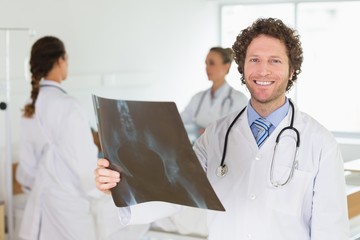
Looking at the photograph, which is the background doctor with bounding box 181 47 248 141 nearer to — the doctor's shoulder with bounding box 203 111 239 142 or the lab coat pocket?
the doctor's shoulder with bounding box 203 111 239 142

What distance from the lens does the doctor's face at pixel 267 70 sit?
64.9 inches

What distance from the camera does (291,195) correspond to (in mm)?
1649

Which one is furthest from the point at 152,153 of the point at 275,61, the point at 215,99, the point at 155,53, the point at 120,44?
the point at 155,53

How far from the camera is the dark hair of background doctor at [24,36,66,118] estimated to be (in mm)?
3406

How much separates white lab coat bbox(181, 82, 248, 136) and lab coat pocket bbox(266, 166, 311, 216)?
2.91 meters

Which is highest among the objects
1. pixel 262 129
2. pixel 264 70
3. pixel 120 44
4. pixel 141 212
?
pixel 120 44

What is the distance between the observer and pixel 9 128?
4102 mm

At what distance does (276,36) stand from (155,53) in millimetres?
4281

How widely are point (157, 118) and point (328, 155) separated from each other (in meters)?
0.43

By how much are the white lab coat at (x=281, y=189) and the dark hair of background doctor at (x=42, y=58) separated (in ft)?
5.86

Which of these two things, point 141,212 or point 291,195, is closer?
point 291,195

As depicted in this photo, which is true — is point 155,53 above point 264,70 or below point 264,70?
above

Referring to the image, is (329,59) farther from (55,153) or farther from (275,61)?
(275,61)

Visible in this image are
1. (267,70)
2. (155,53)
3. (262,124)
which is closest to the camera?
(267,70)
